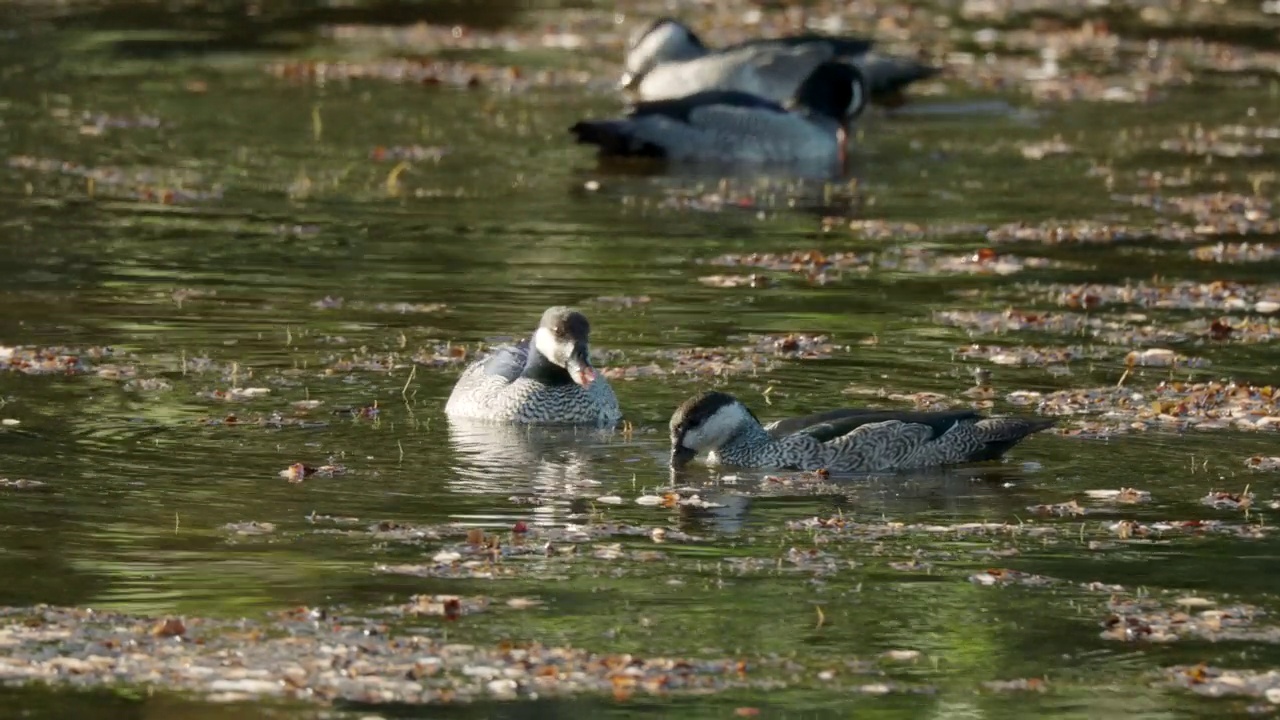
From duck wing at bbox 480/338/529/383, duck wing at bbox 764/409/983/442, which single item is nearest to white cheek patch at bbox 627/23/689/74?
duck wing at bbox 480/338/529/383

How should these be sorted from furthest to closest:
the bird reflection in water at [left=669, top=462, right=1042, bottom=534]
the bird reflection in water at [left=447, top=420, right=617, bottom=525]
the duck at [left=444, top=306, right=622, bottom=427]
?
the duck at [left=444, top=306, right=622, bottom=427] → the bird reflection in water at [left=447, top=420, right=617, bottom=525] → the bird reflection in water at [left=669, top=462, right=1042, bottom=534]

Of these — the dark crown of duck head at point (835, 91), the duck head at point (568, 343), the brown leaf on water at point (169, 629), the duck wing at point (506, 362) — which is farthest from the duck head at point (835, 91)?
the brown leaf on water at point (169, 629)

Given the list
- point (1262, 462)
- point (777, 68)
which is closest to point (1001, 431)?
point (1262, 462)

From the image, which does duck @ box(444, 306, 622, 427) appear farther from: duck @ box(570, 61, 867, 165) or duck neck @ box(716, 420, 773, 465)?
duck @ box(570, 61, 867, 165)

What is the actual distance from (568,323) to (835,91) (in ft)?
45.1

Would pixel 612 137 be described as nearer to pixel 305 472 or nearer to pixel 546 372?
pixel 546 372

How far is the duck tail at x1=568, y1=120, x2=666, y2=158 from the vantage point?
85.5 ft

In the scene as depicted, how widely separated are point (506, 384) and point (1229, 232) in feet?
28.3

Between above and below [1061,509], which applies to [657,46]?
above

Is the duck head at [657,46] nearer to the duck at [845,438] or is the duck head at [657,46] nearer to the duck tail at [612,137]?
the duck tail at [612,137]

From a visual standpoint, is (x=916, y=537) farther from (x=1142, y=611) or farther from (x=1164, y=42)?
(x=1164, y=42)

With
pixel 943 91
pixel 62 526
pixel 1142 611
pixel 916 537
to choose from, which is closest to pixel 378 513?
pixel 62 526

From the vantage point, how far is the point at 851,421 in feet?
44.5

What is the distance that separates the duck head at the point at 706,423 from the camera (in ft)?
44.6
